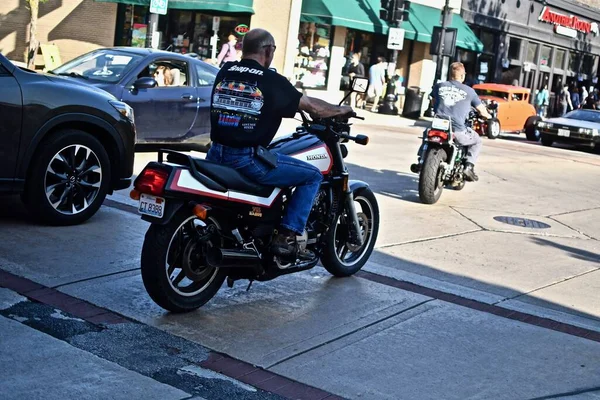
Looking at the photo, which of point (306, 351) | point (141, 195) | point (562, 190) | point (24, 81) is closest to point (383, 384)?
point (306, 351)

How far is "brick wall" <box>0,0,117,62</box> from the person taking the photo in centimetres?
2873

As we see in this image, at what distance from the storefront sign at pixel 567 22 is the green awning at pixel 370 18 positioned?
7654 mm

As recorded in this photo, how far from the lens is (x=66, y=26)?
29125 millimetres

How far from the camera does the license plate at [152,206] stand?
5.55m

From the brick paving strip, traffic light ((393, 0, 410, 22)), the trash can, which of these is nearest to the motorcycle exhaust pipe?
the brick paving strip

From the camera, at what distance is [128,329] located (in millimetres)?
5512

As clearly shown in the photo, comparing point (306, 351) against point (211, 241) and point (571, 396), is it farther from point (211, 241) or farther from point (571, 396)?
point (571, 396)

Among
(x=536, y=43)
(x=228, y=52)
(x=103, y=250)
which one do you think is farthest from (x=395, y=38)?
(x=103, y=250)

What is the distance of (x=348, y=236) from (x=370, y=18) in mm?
24134

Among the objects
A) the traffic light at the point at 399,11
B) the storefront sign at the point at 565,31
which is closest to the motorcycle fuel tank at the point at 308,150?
the traffic light at the point at 399,11

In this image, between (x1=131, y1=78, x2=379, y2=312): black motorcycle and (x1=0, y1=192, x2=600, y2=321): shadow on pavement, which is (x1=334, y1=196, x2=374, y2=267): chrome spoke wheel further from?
(x1=0, y1=192, x2=600, y2=321): shadow on pavement

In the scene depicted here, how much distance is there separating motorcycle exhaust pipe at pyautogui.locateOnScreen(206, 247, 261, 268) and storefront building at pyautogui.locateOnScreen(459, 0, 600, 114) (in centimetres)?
3151

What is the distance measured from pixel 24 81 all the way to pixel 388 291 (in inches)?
136

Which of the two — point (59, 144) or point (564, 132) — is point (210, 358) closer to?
point (59, 144)
